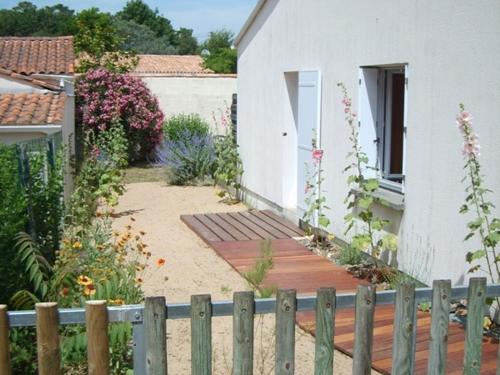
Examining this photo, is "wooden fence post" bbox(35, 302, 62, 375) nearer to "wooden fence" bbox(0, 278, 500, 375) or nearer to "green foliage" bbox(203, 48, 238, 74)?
"wooden fence" bbox(0, 278, 500, 375)

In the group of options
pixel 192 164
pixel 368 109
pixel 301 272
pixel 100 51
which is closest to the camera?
pixel 301 272

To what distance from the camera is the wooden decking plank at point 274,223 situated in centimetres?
969

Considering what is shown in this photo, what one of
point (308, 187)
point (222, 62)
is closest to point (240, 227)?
point (308, 187)

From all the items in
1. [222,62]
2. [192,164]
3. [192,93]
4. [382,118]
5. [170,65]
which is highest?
[222,62]

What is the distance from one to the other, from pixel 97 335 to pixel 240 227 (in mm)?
7373

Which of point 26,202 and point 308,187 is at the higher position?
point 26,202

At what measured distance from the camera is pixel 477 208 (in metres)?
5.39

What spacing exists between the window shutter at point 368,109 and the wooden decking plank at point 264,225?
2204mm

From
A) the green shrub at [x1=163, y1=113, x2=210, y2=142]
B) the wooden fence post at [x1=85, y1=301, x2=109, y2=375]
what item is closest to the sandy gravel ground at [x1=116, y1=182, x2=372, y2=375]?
the wooden fence post at [x1=85, y1=301, x2=109, y2=375]

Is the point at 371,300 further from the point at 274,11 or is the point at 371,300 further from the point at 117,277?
the point at 274,11

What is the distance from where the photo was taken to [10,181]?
18.5ft

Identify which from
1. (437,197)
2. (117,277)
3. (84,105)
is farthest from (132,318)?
(84,105)

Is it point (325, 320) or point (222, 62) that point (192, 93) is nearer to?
point (325, 320)

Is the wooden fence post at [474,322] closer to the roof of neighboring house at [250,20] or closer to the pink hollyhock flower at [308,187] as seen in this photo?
the pink hollyhock flower at [308,187]
